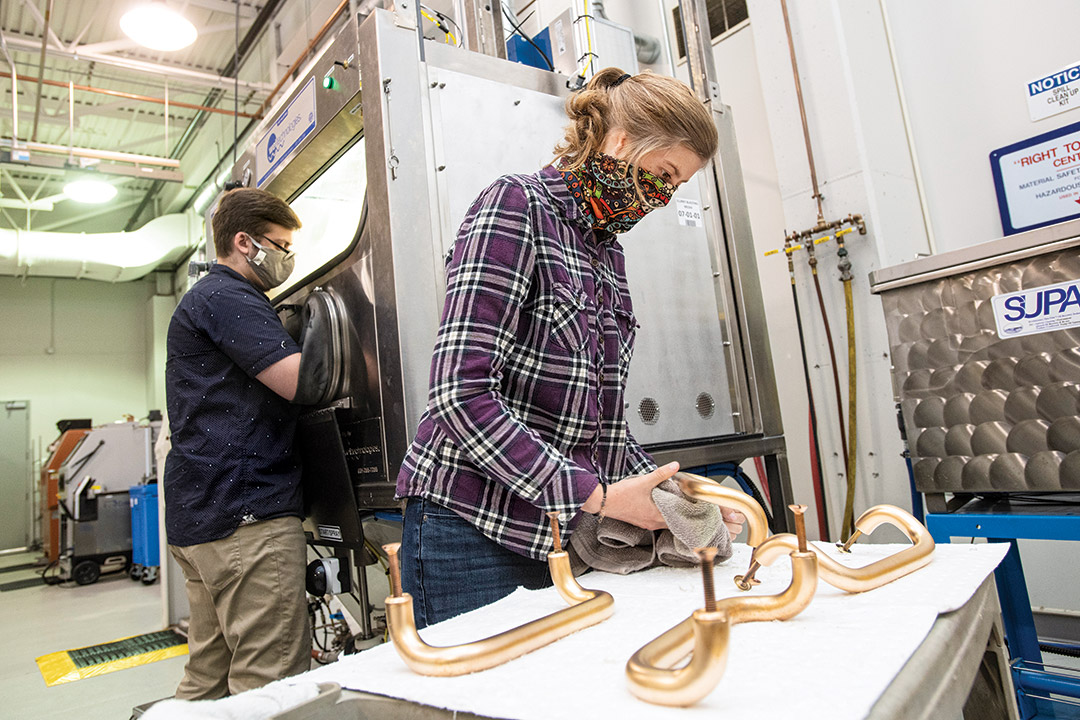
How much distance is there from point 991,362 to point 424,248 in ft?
3.76

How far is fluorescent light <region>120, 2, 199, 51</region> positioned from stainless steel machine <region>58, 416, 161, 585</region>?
4013mm

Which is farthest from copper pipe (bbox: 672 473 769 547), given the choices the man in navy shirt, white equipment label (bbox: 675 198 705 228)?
white equipment label (bbox: 675 198 705 228)

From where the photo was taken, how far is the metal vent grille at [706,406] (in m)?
1.84

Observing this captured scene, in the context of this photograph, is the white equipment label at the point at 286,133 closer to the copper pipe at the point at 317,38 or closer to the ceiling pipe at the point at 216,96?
the copper pipe at the point at 317,38

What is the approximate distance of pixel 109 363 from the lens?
34.8ft

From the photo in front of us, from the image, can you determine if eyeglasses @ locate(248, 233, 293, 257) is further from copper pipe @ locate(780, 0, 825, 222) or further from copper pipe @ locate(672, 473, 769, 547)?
copper pipe @ locate(780, 0, 825, 222)

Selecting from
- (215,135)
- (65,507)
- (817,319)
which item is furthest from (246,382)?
(215,135)

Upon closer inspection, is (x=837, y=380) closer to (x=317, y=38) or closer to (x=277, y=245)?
(x=277, y=245)

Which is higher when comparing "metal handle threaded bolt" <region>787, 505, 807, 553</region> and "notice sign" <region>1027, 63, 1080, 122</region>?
"notice sign" <region>1027, 63, 1080, 122</region>

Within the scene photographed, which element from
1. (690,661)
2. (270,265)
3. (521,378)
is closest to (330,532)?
(270,265)

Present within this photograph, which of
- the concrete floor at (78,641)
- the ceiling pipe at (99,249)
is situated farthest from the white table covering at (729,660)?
the ceiling pipe at (99,249)

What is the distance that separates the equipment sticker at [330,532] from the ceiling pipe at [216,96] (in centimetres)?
305

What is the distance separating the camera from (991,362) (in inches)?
52.6

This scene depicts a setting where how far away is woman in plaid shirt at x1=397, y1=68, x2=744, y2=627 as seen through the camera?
88cm
